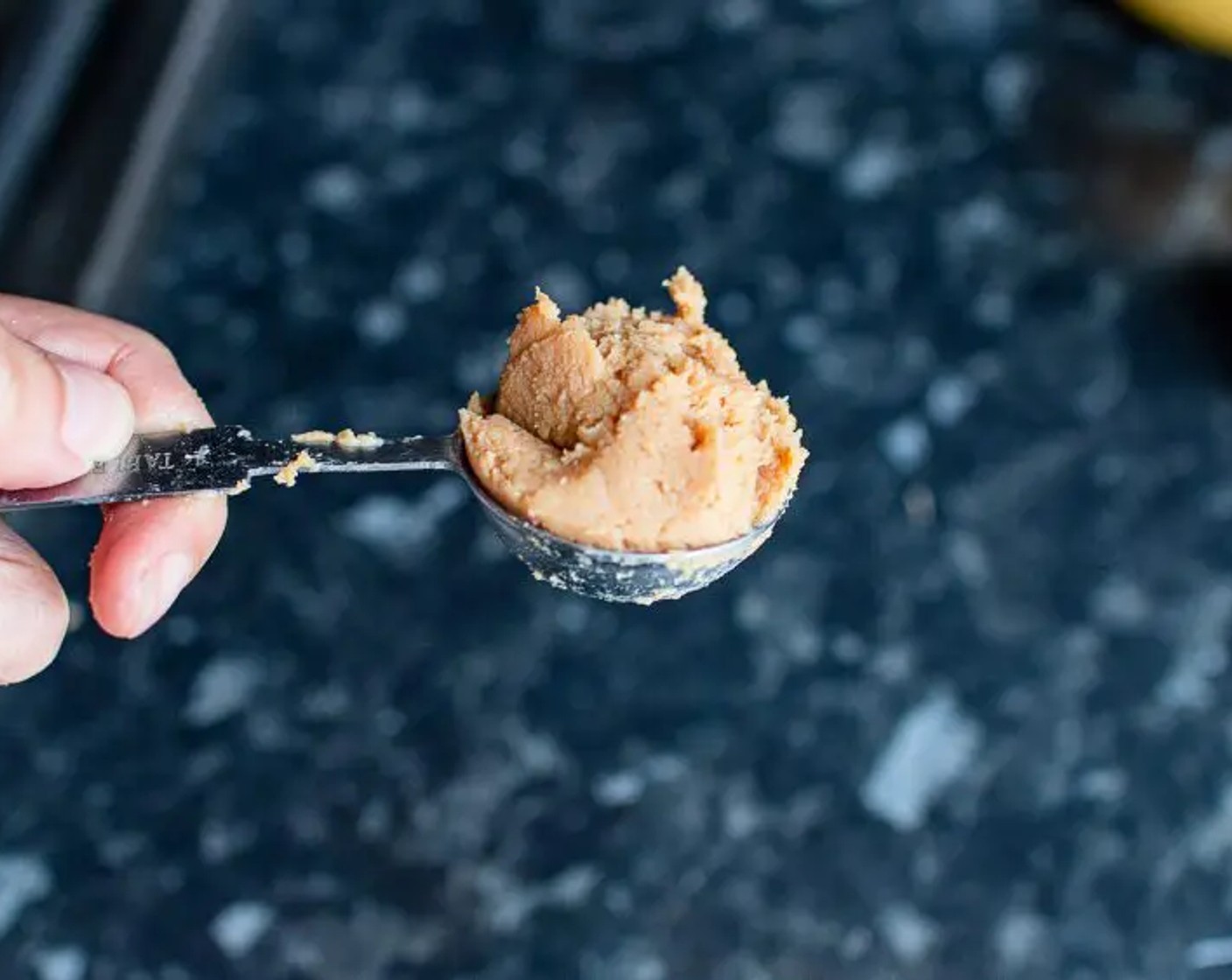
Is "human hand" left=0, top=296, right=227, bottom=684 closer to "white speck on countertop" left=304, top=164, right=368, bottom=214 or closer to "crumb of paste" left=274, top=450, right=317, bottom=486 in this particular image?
"crumb of paste" left=274, top=450, right=317, bottom=486

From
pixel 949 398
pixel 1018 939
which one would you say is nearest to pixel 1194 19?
pixel 949 398

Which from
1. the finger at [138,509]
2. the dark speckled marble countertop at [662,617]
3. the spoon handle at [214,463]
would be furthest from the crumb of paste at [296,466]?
the dark speckled marble countertop at [662,617]

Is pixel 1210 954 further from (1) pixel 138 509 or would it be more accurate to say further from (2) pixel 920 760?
(1) pixel 138 509

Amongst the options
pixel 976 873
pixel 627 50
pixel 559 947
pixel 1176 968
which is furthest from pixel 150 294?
pixel 1176 968

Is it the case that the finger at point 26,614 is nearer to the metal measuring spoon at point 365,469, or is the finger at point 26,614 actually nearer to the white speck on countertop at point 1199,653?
the metal measuring spoon at point 365,469

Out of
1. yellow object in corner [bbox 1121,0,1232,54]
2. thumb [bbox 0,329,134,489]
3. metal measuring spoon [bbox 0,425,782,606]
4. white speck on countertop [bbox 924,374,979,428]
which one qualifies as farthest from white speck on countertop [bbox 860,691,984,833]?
yellow object in corner [bbox 1121,0,1232,54]
